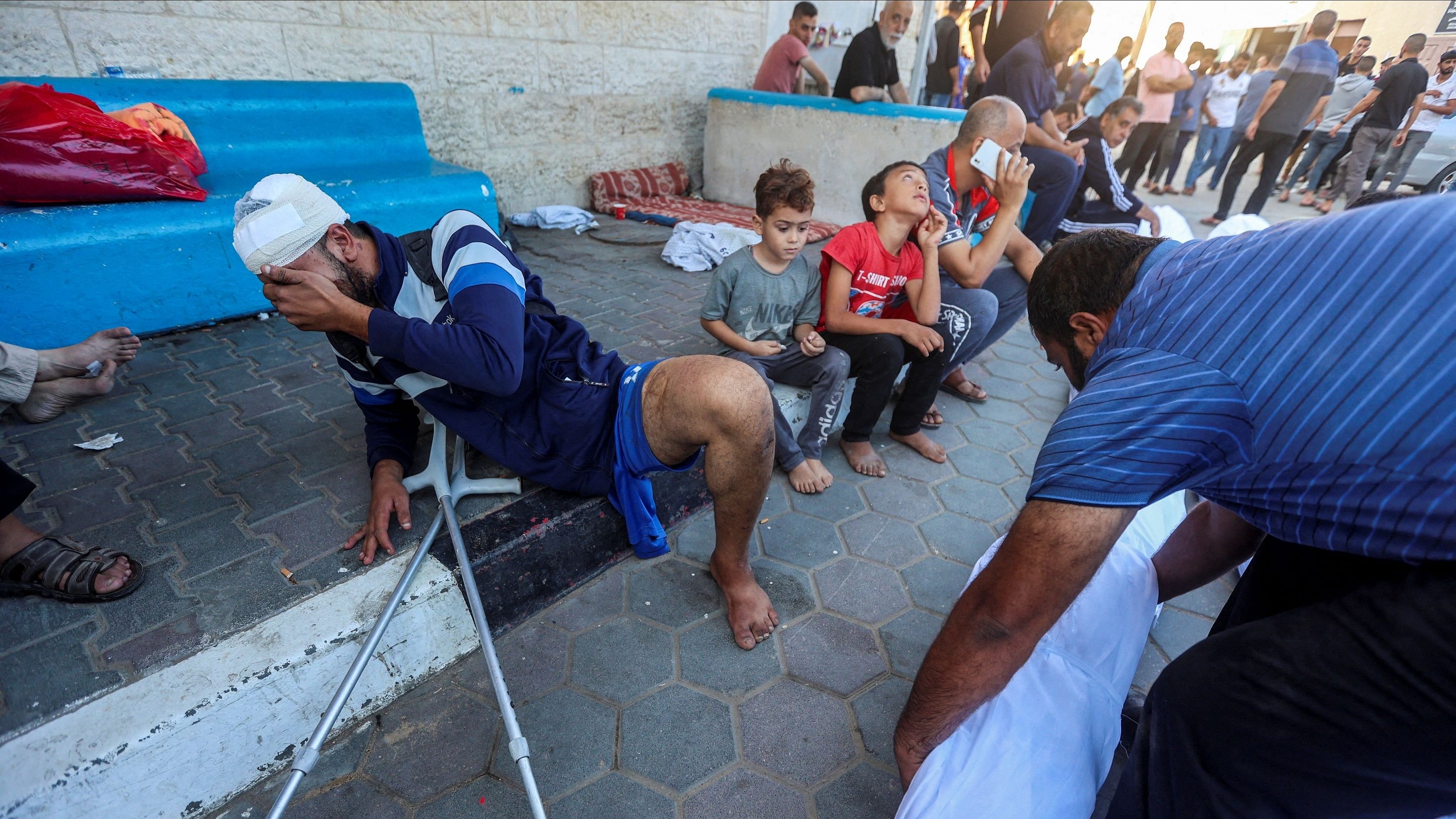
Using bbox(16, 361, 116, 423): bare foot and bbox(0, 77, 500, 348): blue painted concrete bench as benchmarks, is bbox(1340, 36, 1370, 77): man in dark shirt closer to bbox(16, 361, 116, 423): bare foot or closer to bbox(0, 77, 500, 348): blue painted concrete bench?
bbox(0, 77, 500, 348): blue painted concrete bench

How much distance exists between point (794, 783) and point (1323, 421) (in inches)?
57.0

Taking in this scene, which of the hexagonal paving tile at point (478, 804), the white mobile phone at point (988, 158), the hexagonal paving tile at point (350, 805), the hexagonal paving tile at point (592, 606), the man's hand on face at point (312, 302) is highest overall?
the white mobile phone at point (988, 158)

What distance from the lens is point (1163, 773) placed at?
1.29m

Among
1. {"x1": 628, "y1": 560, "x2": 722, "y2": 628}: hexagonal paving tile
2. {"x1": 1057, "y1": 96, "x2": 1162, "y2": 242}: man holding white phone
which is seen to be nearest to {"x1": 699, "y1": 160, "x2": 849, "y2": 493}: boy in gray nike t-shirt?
{"x1": 628, "y1": 560, "x2": 722, "y2": 628}: hexagonal paving tile

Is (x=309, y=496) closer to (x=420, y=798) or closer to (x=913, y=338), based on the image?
(x=420, y=798)

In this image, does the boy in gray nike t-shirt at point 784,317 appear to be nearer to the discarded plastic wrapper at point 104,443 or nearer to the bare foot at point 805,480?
the bare foot at point 805,480

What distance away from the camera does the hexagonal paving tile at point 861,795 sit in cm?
170

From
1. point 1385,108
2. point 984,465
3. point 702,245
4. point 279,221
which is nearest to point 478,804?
point 279,221

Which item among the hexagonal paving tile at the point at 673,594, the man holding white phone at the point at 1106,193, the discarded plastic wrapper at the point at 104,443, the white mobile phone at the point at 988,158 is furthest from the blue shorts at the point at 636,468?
the man holding white phone at the point at 1106,193

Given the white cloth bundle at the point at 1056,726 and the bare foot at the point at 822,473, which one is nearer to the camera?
the white cloth bundle at the point at 1056,726

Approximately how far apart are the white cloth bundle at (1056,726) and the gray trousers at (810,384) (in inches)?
52.0

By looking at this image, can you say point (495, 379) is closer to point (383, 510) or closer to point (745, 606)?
point (383, 510)

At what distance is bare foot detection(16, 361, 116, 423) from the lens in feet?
8.45

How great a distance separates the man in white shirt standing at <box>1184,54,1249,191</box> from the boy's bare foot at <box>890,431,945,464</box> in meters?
8.65
